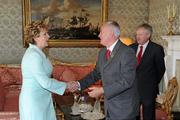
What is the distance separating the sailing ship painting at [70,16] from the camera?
6.77 meters

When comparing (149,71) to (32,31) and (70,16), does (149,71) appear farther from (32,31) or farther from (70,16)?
(70,16)

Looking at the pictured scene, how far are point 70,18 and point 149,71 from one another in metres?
3.38

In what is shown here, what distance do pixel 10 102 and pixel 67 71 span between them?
158cm

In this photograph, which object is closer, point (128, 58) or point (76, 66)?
point (128, 58)

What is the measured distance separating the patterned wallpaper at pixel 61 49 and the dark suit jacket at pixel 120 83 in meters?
4.06

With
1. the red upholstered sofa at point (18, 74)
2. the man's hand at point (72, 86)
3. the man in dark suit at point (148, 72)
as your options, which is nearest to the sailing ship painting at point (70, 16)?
the red upholstered sofa at point (18, 74)

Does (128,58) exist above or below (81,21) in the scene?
below

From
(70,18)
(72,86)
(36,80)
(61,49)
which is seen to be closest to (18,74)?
(61,49)

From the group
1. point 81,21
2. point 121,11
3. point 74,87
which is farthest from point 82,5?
point 74,87

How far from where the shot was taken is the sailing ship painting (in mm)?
6773

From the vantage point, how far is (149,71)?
394cm

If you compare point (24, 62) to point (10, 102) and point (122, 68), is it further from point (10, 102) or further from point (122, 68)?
point (10, 102)

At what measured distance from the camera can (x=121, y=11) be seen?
23.6 ft

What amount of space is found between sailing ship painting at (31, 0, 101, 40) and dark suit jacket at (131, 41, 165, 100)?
3156mm
